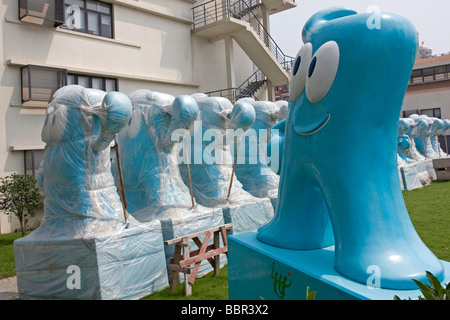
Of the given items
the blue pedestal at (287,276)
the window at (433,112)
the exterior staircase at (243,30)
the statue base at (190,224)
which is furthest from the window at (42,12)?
the window at (433,112)

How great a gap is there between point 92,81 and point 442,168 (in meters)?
14.0

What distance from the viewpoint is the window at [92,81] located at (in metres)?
10.7

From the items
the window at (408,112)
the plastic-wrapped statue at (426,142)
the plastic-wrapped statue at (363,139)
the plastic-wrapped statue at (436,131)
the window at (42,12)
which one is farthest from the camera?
the window at (408,112)

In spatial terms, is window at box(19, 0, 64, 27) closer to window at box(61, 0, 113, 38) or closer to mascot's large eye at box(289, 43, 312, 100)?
window at box(61, 0, 113, 38)

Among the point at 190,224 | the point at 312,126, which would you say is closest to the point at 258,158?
the point at 190,224

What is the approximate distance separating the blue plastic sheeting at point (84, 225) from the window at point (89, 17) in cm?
751

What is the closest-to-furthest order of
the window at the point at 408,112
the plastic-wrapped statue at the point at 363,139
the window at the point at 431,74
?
the plastic-wrapped statue at the point at 363,139
the window at the point at 408,112
the window at the point at 431,74

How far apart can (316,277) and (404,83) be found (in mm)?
1107

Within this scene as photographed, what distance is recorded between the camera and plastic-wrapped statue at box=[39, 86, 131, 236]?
172 inches

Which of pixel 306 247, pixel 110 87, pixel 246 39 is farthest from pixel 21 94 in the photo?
pixel 306 247

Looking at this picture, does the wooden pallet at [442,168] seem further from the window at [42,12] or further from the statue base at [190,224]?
the window at [42,12]

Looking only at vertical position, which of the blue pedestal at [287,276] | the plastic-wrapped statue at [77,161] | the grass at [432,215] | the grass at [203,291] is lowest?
the grass at [203,291]

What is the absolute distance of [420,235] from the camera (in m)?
6.36
